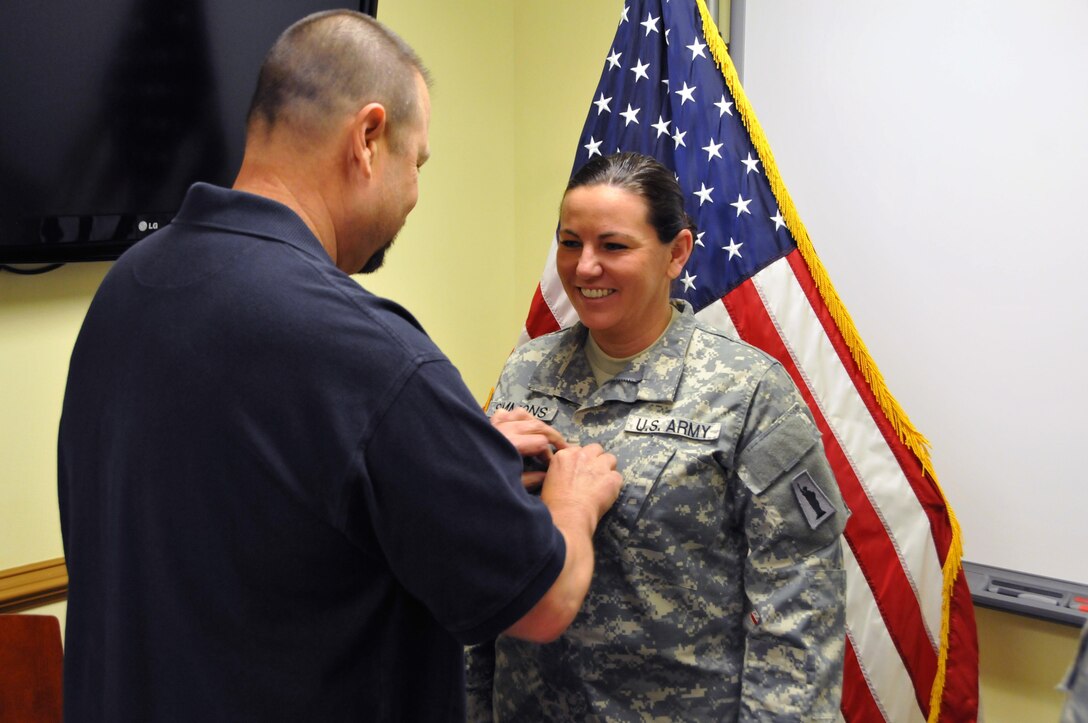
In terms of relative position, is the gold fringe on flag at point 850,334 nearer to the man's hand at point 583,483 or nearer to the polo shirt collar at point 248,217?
the man's hand at point 583,483

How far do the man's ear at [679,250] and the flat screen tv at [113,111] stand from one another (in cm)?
102

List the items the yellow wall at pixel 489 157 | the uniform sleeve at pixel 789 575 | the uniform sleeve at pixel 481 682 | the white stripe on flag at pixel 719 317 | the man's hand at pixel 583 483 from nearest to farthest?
the man's hand at pixel 583 483
the uniform sleeve at pixel 789 575
the uniform sleeve at pixel 481 682
the white stripe on flag at pixel 719 317
the yellow wall at pixel 489 157

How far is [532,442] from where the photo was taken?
130cm

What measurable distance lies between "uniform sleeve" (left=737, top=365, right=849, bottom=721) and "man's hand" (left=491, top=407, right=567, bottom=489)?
29cm

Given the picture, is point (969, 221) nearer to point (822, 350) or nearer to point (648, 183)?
point (822, 350)

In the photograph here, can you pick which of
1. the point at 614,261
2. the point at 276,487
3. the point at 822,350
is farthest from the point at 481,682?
the point at 822,350

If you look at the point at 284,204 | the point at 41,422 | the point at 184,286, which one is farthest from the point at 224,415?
the point at 41,422

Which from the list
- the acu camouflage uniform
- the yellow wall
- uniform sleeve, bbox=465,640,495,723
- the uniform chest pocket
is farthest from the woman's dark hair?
the yellow wall

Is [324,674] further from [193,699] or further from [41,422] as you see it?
[41,422]

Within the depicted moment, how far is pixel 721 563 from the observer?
1371 millimetres

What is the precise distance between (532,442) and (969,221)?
44.1 inches

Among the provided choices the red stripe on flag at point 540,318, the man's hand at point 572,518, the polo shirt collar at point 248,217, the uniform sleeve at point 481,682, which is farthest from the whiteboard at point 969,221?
the polo shirt collar at point 248,217

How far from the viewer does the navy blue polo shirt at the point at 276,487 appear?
0.83 metres

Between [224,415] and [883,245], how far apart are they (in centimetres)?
158
